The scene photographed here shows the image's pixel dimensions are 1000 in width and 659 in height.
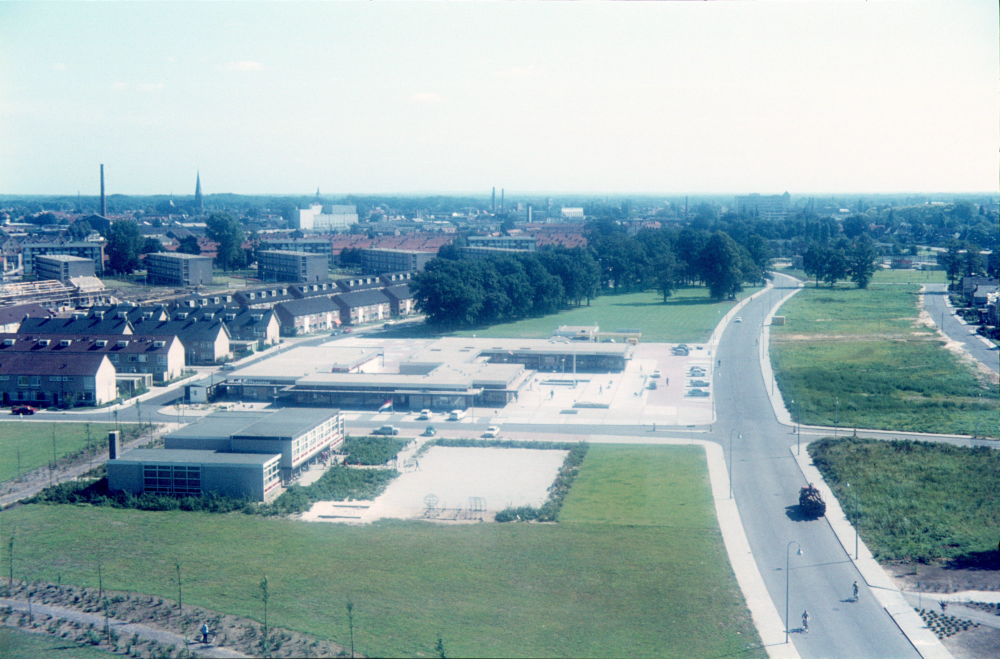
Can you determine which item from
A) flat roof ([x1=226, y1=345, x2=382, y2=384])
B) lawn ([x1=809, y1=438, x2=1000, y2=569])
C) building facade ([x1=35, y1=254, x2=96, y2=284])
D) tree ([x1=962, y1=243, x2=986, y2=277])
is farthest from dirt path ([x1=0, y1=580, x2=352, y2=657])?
tree ([x1=962, y1=243, x2=986, y2=277])

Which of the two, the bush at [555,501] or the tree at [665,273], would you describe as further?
the tree at [665,273]

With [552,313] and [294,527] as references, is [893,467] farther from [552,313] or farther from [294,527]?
[552,313]

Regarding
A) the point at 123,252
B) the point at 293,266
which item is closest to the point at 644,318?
the point at 293,266

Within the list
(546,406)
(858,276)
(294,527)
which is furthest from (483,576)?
(858,276)

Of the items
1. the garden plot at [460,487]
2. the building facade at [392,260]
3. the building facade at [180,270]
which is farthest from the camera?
the building facade at [392,260]

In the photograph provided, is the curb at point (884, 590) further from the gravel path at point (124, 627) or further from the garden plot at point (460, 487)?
the gravel path at point (124, 627)

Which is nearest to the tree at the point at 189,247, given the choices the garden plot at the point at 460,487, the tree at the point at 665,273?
the tree at the point at 665,273

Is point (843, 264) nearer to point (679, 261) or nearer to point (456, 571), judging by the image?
point (679, 261)
